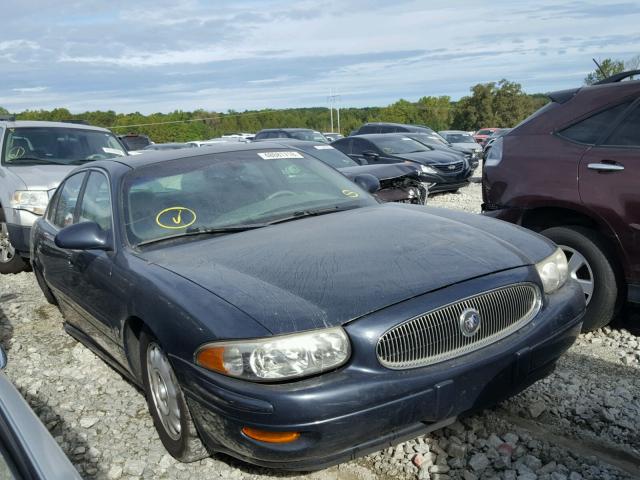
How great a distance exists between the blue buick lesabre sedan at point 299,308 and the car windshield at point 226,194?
1 cm

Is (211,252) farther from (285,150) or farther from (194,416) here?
(285,150)

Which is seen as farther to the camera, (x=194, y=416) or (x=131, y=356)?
(x=131, y=356)

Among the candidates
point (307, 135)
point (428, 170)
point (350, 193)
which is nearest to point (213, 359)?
point (350, 193)

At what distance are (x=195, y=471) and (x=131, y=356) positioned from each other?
2.37 ft

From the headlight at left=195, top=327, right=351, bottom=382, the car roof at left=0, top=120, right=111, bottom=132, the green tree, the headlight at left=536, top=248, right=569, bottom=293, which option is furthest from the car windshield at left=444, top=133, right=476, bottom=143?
the headlight at left=195, top=327, right=351, bottom=382

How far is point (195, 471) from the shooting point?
2.90 m

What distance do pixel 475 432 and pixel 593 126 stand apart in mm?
2391

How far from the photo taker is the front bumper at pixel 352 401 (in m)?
2.24

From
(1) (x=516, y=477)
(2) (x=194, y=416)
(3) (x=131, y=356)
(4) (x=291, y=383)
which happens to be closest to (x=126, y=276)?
(3) (x=131, y=356)

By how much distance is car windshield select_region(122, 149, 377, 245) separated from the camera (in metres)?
3.44

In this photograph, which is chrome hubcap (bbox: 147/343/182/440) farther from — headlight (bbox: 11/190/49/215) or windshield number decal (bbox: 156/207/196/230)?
headlight (bbox: 11/190/49/215)

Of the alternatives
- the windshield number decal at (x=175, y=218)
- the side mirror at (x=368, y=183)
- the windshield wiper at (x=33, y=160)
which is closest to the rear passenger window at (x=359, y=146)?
the windshield wiper at (x=33, y=160)

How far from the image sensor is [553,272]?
307cm

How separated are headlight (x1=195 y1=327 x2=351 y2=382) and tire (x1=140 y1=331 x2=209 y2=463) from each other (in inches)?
19.6
